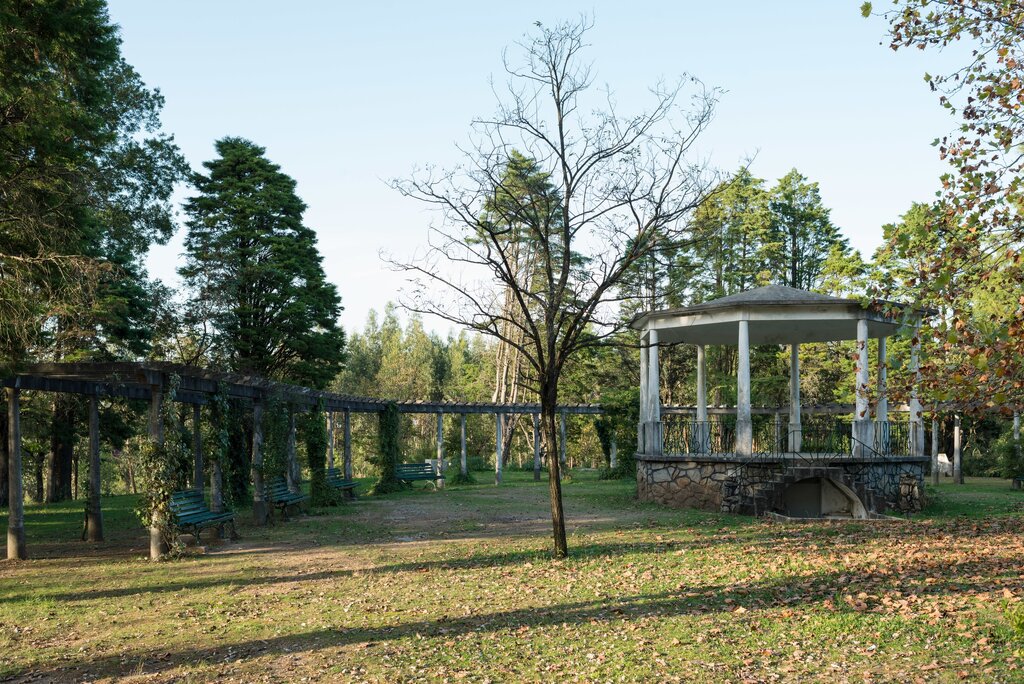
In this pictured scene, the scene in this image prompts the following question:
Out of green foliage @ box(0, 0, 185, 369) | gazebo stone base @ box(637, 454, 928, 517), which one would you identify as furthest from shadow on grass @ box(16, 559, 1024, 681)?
gazebo stone base @ box(637, 454, 928, 517)

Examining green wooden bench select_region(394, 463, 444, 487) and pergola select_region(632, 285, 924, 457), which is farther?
green wooden bench select_region(394, 463, 444, 487)

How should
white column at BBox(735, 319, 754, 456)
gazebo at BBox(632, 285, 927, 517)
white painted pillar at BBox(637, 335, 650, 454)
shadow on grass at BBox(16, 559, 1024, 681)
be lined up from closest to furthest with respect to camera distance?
shadow on grass at BBox(16, 559, 1024, 681) < gazebo at BBox(632, 285, 927, 517) < white column at BBox(735, 319, 754, 456) < white painted pillar at BBox(637, 335, 650, 454)

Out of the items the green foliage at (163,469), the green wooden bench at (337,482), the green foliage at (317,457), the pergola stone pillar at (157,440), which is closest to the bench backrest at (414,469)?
the green wooden bench at (337,482)

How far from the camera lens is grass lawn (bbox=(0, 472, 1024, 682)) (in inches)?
266

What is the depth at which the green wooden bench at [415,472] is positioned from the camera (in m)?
27.4

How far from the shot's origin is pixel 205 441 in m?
15.4

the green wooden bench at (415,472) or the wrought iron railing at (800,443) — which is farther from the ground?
the wrought iron railing at (800,443)

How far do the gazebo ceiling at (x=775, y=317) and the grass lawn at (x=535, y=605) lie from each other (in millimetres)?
4750

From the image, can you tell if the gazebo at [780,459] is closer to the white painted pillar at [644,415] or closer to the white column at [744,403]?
the white column at [744,403]

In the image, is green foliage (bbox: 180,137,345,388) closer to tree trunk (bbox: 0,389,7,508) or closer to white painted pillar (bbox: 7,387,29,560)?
tree trunk (bbox: 0,389,7,508)

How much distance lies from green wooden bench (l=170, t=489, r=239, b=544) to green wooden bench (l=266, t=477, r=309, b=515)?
235 cm

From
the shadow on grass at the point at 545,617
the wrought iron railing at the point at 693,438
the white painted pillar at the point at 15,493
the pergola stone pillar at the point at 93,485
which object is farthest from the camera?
the wrought iron railing at the point at 693,438

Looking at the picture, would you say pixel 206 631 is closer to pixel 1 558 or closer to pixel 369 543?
pixel 369 543

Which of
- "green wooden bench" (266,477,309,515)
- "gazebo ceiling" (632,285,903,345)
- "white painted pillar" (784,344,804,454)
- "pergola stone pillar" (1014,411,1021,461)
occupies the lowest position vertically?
"green wooden bench" (266,477,309,515)
